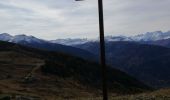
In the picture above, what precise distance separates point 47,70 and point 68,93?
1733 cm

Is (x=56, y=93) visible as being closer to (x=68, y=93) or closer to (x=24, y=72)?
(x=68, y=93)

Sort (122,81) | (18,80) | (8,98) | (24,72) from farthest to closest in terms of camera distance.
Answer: (122,81) → (24,72) → (18,80) → (8,98)

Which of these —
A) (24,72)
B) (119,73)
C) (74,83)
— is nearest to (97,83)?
(74,83)

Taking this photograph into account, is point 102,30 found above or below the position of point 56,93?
above

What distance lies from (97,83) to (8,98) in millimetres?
49623

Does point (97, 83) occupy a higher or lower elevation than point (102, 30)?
lower

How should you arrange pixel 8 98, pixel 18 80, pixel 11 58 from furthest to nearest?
pixel 11 58
pixel 18 80
pixel 8 98

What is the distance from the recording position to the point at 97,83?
289 ft

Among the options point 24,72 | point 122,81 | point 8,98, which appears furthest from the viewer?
point 122,81

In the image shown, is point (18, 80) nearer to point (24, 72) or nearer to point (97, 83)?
point (24, 72)

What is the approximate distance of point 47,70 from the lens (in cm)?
8131

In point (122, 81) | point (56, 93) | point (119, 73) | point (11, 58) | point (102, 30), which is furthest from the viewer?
point (119, 73)

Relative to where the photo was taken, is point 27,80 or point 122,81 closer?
point 27,80

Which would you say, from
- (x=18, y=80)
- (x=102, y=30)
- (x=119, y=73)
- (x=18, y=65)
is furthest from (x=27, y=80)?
(x=102, y=30)
